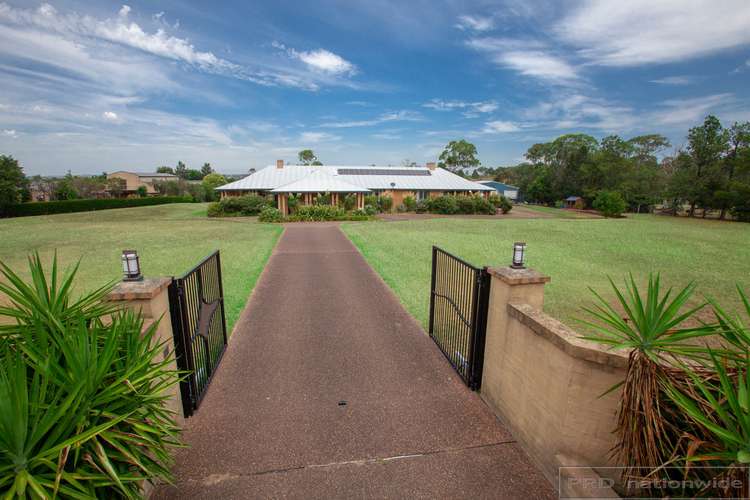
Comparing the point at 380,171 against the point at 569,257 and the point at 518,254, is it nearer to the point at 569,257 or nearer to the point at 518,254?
the point at 569,257

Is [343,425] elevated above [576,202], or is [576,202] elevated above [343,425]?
[576,202]

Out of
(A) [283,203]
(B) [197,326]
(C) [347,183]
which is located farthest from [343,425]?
(C) [347,183]

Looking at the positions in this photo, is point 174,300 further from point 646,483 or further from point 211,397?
point 646,483

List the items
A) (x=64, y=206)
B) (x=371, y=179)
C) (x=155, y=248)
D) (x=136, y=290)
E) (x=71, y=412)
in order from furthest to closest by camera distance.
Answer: (x=371, y=179) → (x=64, y=206) → (x=155, y=248) → (x=136, y=290) → (x=71, y=412)

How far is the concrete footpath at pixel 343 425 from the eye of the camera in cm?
295

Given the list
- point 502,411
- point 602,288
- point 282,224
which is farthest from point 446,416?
point 282,224

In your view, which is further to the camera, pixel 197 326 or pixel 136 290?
pixel 197 326

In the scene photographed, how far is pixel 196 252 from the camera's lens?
14664 millimetres

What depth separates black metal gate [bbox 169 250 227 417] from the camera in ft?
12.0

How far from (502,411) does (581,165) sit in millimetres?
56867

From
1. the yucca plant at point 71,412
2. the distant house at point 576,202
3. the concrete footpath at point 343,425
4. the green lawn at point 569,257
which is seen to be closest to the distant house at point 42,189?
the green lawn at point 569,257

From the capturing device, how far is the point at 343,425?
12.2 ft

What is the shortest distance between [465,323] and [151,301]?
12.0ft

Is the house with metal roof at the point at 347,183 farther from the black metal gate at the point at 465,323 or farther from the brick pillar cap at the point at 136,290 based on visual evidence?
the brick pillar cap at the point at 136,290
